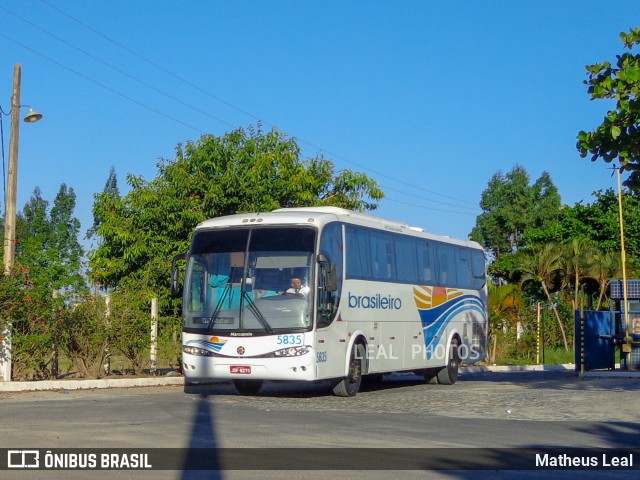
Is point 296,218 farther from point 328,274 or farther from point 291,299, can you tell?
point 291,299

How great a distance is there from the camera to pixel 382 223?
22359 millimetres

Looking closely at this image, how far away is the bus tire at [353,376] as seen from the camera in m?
20.2

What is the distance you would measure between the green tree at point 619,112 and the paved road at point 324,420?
4.15 metres

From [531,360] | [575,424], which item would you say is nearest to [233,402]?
[575,424]

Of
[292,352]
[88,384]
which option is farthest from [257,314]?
[88,384]

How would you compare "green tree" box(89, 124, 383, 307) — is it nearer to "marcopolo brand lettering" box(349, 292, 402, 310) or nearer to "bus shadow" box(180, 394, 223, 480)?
"marcopolo brand lettering" box(349, 292, 402, 310)

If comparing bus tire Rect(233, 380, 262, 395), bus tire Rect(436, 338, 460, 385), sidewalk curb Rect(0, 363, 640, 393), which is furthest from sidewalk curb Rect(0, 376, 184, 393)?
bus tire Rect(436, 338, 460, 385)

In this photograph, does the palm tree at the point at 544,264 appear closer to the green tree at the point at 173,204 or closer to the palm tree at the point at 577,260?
the palm tree at the point at 577,260

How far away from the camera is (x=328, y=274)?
734 inches

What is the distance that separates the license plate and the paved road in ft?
1.78

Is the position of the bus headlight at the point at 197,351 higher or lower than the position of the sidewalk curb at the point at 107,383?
higher

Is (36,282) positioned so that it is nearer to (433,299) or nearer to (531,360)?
(433,299)

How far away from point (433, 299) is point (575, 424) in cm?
967

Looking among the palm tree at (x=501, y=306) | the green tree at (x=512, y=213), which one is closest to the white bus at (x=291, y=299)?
the palm tree at (x=501, y=306)
